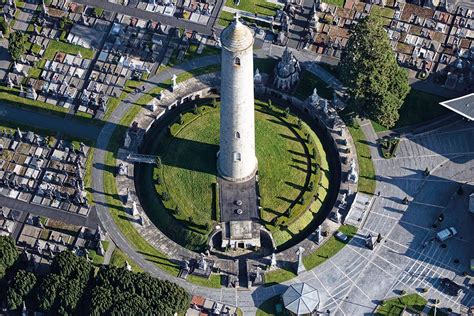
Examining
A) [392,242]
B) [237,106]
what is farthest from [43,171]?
[392,242]

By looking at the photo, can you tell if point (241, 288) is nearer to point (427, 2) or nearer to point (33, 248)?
point (33, 248)

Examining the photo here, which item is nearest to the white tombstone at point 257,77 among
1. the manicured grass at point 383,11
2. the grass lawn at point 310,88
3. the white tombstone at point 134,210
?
the grass lawn at point 310,88

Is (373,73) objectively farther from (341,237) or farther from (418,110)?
(341,237)

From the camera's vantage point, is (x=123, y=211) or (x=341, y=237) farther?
(x=123, y=211)

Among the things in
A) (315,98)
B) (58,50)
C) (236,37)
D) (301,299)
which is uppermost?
(315,98)

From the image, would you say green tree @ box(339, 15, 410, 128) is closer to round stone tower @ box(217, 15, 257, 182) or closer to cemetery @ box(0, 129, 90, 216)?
round stone tower @ box(217, 15, 257, 182)

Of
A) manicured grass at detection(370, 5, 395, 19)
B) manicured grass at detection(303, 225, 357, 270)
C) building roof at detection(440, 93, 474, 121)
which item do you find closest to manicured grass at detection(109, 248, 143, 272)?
manicured grass at detection(303, 225, 357, 270)

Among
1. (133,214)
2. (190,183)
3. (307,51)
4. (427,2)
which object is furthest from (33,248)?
(427,2)
